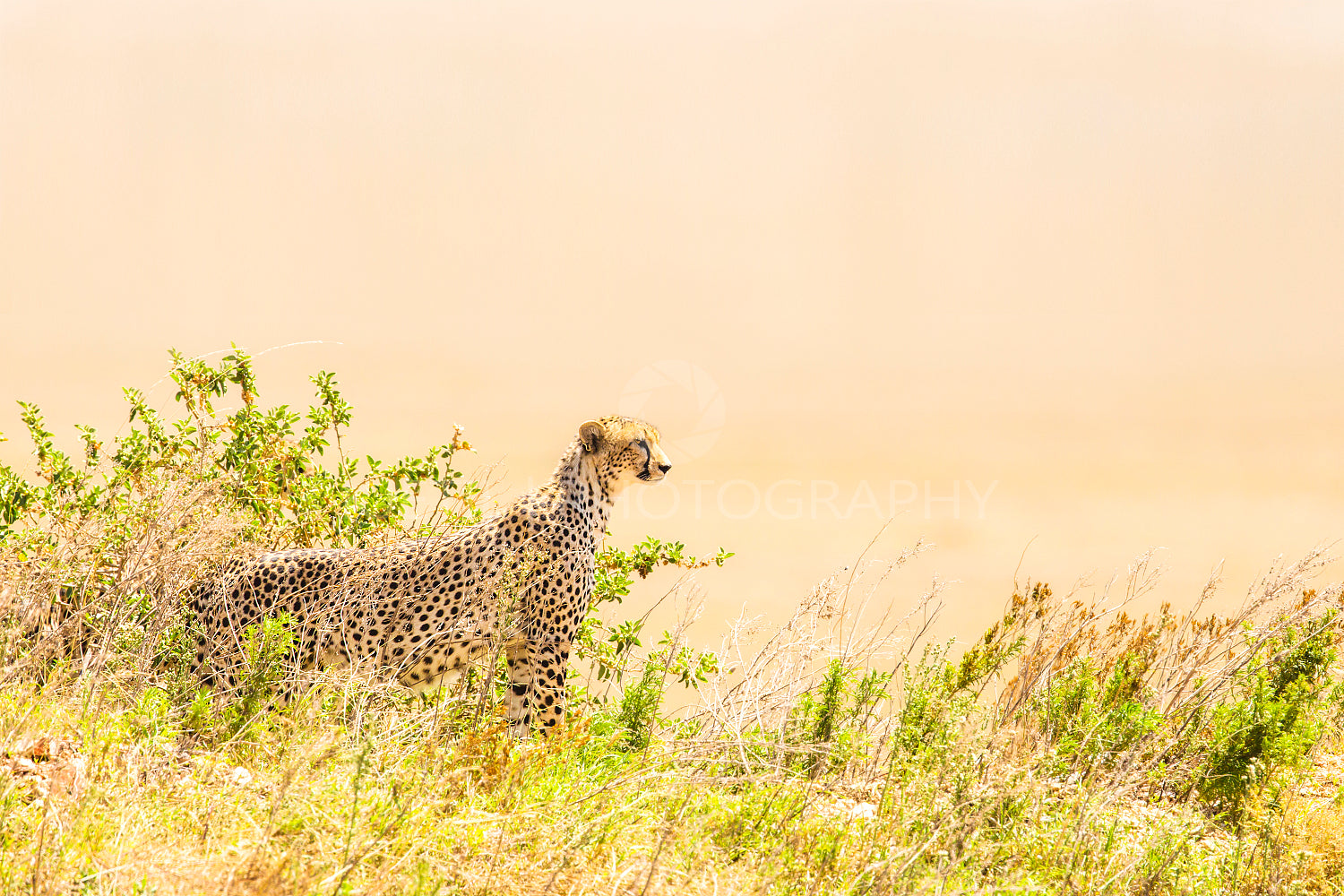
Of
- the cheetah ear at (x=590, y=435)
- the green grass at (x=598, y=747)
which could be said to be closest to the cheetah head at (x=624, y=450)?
the cheetah ear at (x=590, y=435)

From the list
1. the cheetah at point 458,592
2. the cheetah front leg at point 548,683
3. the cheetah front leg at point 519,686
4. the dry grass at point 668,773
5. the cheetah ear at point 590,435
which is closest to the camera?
the dry grass at point 668,773

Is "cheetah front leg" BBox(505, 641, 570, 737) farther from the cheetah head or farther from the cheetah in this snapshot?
the cheetah head

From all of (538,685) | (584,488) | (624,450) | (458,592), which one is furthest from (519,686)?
(624,450)

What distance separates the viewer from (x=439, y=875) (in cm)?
310

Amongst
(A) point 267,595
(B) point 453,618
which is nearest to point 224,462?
(A) point 267,595

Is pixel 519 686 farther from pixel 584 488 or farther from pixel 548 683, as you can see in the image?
pixel 584 488

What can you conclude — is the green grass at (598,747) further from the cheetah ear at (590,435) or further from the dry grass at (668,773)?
the cheetah ear at (590,435)

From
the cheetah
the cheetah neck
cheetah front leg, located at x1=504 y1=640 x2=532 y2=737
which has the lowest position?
cheetah front leg, located at x1=504 y1=640 x2=532 y2=737

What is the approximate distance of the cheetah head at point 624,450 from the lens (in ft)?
19.1

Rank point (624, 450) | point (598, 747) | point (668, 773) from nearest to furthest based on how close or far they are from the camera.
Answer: point (668, 773) < point (598, 747) < point (624, 450)

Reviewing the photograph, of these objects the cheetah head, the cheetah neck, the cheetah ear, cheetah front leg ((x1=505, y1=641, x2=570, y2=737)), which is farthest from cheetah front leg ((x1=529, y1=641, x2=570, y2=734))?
the cheetah ear

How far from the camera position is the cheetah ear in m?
5.78

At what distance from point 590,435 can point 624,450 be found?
0.21 m

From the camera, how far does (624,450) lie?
19.2 ft
